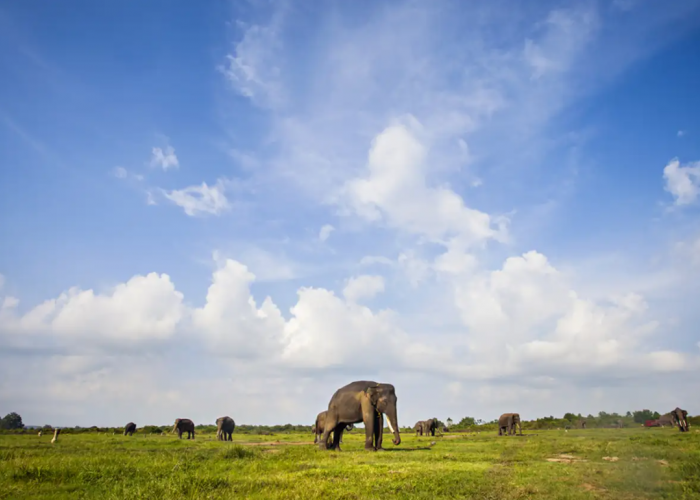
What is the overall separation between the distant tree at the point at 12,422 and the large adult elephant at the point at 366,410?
90775 mm

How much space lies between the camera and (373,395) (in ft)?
85.4

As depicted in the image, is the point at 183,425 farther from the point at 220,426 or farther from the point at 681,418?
the point at 681,418

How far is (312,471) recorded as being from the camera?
1509cm

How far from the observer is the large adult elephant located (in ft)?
83.5

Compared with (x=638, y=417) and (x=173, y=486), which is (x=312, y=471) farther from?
(x=638, y=417)

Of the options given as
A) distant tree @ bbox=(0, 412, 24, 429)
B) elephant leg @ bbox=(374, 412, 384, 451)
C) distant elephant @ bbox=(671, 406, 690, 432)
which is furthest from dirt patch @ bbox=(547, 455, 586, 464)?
distant tree @ bbox=(0, 412, 24, 429)

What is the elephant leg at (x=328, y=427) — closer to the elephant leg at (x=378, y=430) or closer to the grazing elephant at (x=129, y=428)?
the elephant leg at (x=378, y=430)

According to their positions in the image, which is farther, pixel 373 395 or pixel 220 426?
pixel 220 426

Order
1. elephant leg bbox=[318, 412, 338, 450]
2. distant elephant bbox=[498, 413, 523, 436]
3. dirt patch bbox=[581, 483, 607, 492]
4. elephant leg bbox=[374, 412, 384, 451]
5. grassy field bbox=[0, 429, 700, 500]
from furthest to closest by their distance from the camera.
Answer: distant elephant bbox=[498, 413, 523, 436]
elephant leg bbox=[318, 412, 338, 450]
elephant leg bbox=[374, 412, 384, 451]
dirt patch bbox=[581, 483, 607, 492]
grassy field bbox=[0, 429, 700, 500]

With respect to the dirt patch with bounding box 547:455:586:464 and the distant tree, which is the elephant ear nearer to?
the dirt patch with bounding box 547:455:586:464

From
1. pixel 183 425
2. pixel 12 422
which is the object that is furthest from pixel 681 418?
pixel 12 422

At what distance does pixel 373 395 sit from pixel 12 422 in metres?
96.2

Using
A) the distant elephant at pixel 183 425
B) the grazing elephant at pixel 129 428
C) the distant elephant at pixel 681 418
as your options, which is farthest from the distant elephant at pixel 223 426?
the distant elephant at pixel 681 418

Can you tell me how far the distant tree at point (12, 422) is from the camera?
8646 cm
